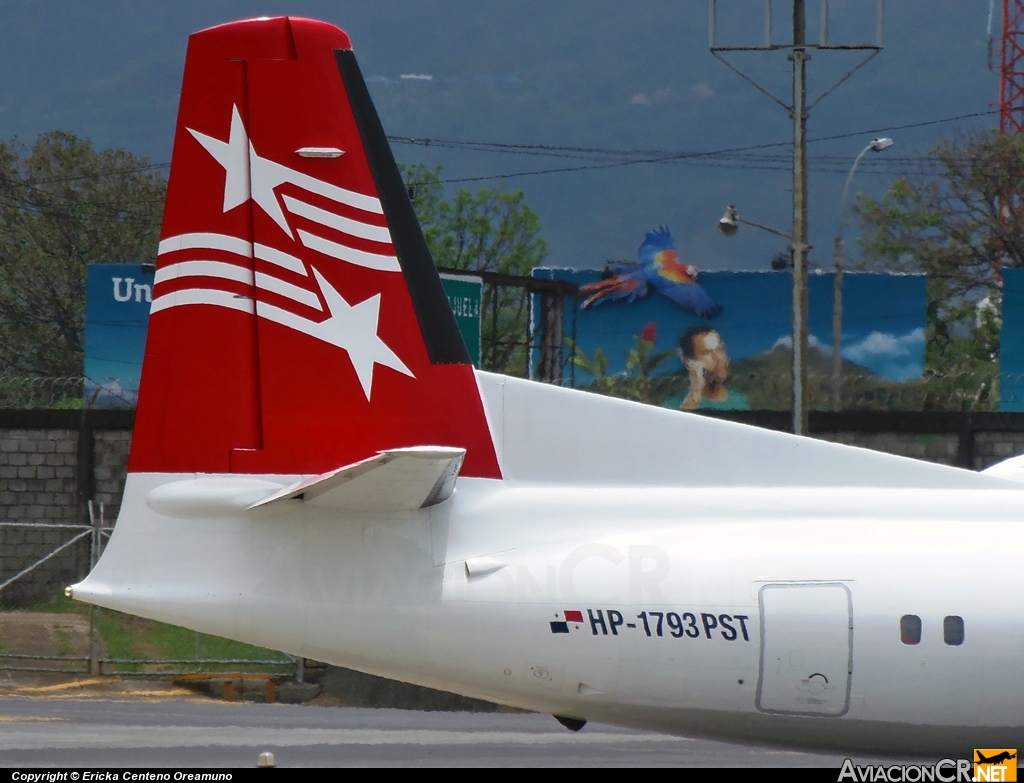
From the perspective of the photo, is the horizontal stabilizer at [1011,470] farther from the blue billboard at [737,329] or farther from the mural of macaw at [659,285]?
the mural of macaw at [659,285]

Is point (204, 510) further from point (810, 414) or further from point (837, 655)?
point (810, 414)

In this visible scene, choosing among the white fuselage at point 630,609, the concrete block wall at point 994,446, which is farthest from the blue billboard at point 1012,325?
the white fuselage at point 630,609

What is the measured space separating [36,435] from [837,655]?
19.1m

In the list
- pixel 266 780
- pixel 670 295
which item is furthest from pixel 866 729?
pixel 670 295

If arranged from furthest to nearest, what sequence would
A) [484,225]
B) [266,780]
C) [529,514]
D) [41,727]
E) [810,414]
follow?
1. [484,225]
2. [810,414]
3. [41,727]
4. [266,780]
5. [529,514]

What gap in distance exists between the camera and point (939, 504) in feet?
28.6

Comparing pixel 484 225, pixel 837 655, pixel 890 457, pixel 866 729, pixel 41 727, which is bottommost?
pixel 41 727

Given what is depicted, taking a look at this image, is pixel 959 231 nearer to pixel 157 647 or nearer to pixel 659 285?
pixel 659 285

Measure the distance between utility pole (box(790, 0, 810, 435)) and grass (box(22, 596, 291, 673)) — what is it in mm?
8514

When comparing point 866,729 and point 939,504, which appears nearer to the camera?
point 866,729

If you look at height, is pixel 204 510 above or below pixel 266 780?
above

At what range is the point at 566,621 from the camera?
7980 millimetres

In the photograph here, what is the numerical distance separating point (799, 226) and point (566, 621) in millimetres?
12577

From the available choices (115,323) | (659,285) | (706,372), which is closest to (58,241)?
(115,323)
